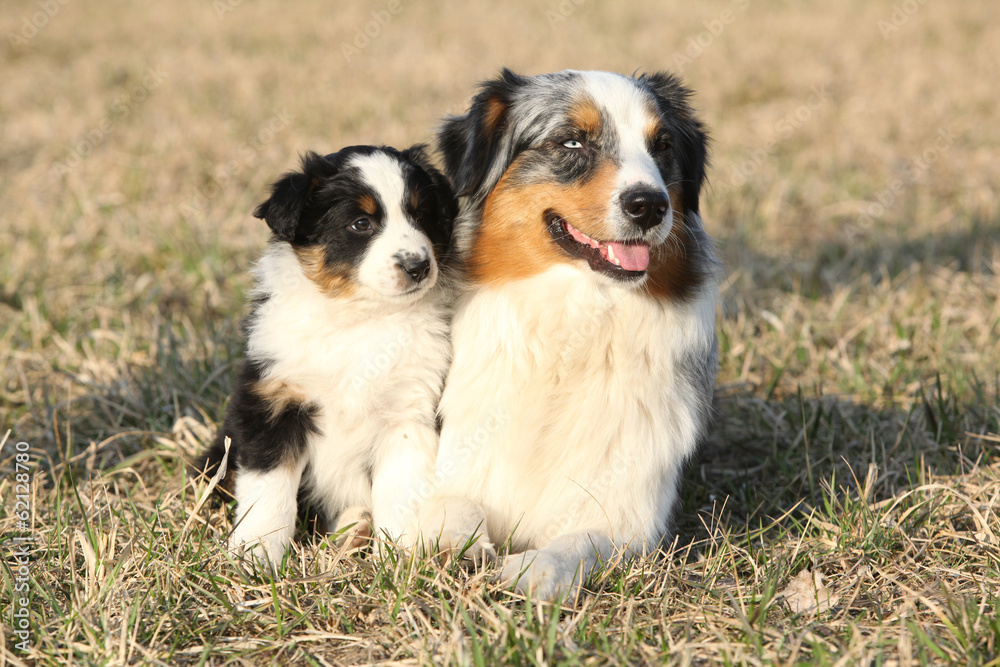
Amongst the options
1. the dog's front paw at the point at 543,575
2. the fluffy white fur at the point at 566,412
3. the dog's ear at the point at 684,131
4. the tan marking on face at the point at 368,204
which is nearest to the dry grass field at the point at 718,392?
the dog's front paw at the point at 543,575

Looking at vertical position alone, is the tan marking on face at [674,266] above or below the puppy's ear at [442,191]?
below

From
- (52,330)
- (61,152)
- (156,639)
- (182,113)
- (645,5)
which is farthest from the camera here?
(645,5)

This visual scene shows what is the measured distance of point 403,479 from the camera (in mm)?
3090

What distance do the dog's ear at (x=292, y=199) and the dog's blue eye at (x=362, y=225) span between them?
21 cm

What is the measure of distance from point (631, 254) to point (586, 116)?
0.54 metres

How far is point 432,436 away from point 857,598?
1.59m

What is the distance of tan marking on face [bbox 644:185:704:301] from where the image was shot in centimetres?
310

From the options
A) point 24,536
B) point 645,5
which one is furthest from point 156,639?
point 645,5

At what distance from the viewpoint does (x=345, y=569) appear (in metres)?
2.98

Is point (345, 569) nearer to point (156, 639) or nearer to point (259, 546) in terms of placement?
point (259, 546)

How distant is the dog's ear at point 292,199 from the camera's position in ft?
10.1

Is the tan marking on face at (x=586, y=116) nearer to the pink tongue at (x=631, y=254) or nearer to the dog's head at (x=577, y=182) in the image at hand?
the dog's head at (x=577, y=182)

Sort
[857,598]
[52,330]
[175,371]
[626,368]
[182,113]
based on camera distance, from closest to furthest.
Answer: [857,598], [626,368], [175,371], [52,330], [182,113]

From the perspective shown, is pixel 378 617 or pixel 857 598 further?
pixel 857 598
